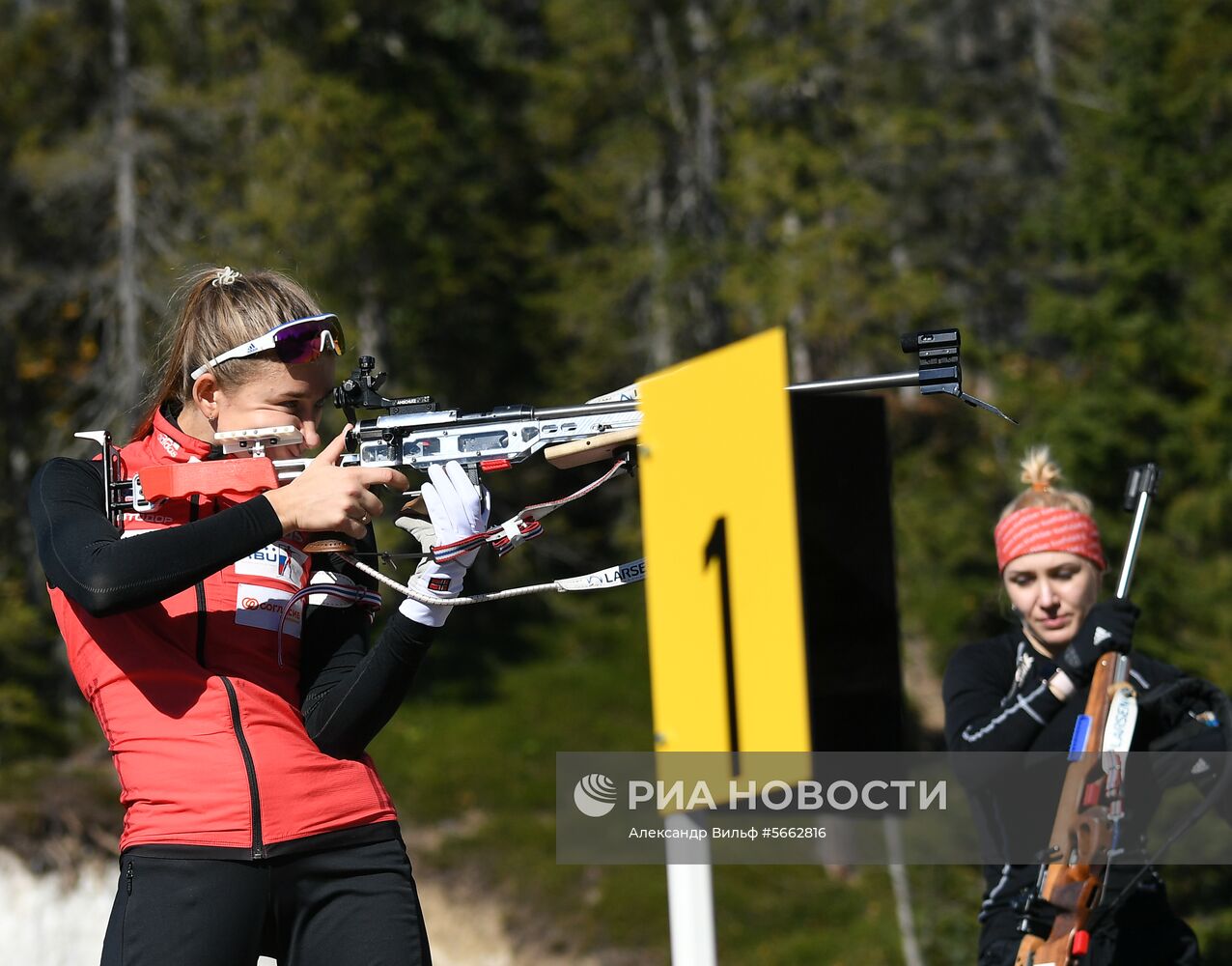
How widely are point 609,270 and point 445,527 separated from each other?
14.2m

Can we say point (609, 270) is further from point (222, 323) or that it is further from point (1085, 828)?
point (222, 323)

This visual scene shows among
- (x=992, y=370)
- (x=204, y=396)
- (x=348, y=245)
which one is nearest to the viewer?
(x=204, y=396)

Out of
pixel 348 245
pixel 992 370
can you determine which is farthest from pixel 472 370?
pixel 992 370

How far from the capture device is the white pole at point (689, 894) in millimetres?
2445

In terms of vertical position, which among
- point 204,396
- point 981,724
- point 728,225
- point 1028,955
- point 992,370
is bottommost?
point 1028,955

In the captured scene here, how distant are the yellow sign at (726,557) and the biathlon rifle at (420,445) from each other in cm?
32

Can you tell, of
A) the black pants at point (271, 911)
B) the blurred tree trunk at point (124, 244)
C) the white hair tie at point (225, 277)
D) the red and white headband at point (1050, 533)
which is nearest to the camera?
the black pants at point (271, 911)

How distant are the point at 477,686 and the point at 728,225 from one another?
243 inches

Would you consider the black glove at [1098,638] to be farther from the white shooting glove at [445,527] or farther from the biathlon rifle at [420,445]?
the white shooting glove at [445,527]

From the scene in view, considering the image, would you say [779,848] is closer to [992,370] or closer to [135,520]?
[992,370]

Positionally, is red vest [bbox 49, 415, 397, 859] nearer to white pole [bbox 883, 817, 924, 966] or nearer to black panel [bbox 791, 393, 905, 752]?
black panel [bbox 791, 393, 905, 752]

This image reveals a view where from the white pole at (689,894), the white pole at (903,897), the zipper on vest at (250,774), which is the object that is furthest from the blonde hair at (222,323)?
the white pole at (903,897)

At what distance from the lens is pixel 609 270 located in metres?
16.7

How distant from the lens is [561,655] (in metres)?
17.6
